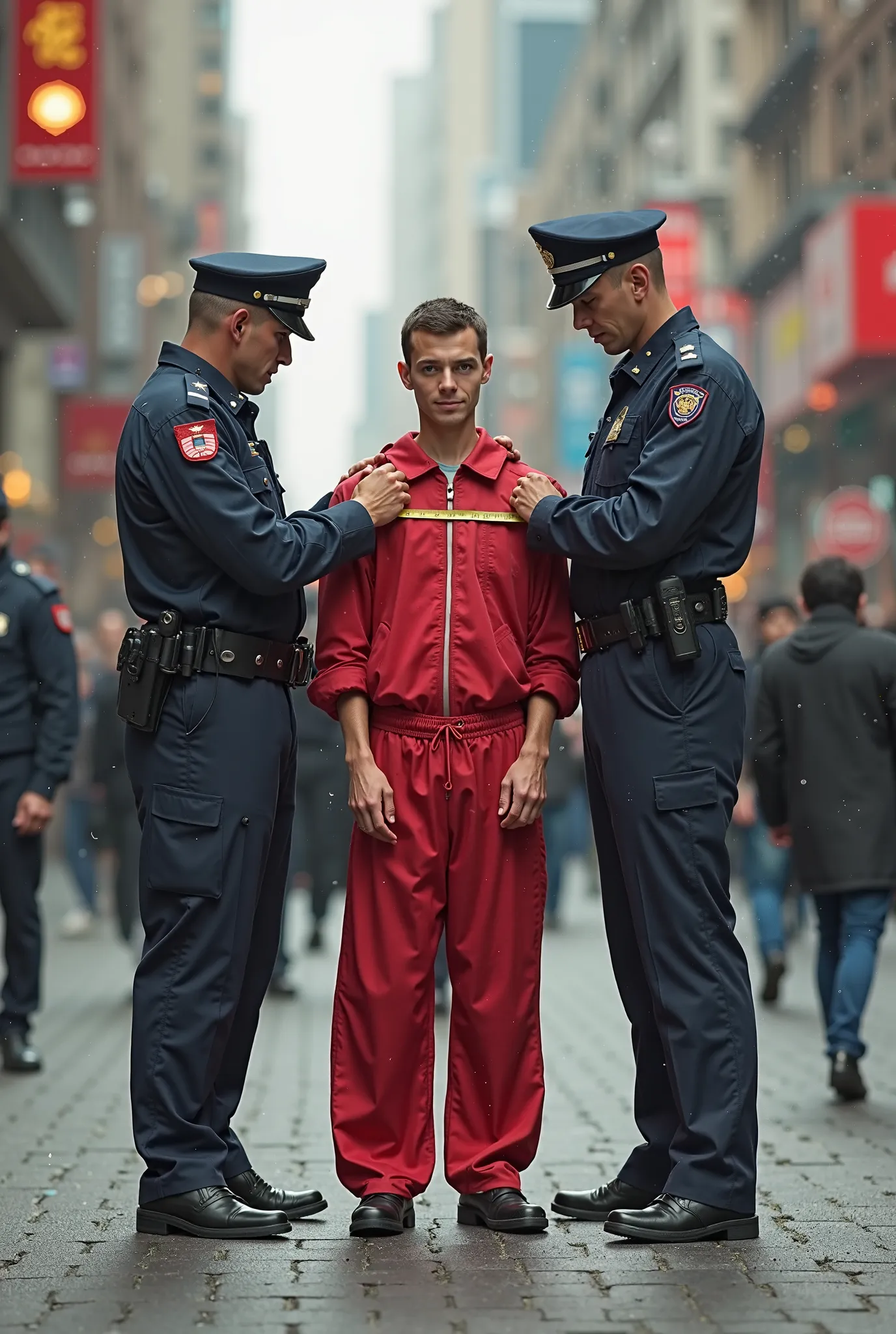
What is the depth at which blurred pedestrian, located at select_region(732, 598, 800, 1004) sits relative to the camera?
10336mm

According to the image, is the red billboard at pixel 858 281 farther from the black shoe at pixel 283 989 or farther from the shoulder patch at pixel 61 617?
the shoulder patch at pixel 61 617

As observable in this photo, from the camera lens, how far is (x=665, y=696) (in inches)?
194

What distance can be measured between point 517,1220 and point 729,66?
53885 mm

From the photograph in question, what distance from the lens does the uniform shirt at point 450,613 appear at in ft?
16.7

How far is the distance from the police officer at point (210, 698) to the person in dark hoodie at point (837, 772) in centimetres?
312

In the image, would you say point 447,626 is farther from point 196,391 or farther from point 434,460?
point 196,391

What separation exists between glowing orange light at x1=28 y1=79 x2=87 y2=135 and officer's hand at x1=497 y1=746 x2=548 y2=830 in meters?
10.5

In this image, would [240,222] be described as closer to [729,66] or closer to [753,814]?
[729,66]

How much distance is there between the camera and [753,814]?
11984 millimetres

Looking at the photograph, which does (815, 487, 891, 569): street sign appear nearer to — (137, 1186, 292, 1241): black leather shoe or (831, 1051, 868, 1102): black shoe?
(831, 1051, 868, 1102): black shoe

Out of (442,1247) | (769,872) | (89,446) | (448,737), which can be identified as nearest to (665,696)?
(448,737)

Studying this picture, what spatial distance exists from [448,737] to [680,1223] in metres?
1.25

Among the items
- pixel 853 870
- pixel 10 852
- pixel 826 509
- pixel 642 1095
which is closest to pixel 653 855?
pixel 642 1095

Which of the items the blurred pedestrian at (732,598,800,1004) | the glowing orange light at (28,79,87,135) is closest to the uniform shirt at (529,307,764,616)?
the blurred pedestrian at (732,598,800,1004)
